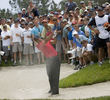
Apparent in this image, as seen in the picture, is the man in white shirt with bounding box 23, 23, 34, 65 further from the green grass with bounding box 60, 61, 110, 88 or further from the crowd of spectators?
the green grass with bounding box 60, 61, 110, 88

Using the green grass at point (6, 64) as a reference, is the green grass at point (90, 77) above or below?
above

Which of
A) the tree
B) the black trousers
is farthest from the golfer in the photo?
the tree

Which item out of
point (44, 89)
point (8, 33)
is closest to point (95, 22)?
point (44, 89)

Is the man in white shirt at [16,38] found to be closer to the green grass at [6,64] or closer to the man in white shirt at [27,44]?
the man in white shirt at [27,44]

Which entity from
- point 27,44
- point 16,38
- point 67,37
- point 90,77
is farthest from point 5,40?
point 90,77

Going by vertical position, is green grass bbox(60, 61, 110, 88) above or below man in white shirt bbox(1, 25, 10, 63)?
below

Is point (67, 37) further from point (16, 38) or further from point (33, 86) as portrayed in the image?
point (33, 86)

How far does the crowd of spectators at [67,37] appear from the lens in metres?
14.1

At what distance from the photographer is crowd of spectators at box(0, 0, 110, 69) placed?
555 inches

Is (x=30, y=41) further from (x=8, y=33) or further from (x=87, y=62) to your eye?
(x=87, y=62)

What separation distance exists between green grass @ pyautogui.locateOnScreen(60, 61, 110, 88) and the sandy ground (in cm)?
37

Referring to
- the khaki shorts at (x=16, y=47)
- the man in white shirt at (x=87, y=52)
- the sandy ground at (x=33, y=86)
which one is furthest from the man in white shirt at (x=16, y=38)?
the man in white shirt at (x=87, y=52)

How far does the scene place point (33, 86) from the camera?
13.2m

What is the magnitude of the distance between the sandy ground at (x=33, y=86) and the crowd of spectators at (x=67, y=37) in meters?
0.82
